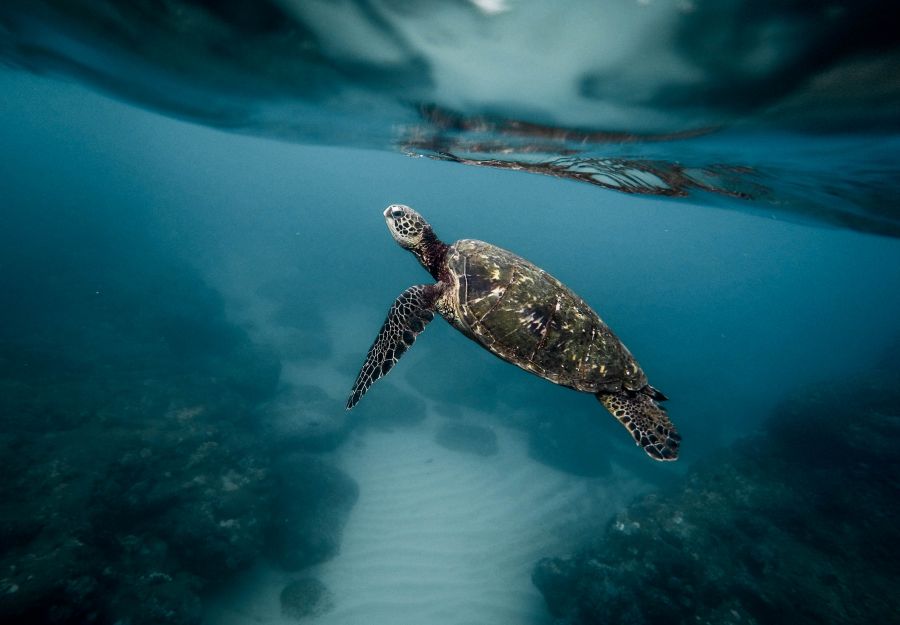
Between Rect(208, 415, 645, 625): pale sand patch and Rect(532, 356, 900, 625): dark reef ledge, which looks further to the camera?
Rect(208, 415, 645, 625): pale sand patch

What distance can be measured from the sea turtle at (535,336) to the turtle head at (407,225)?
0.87 meters

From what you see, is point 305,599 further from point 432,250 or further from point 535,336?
point 535,336

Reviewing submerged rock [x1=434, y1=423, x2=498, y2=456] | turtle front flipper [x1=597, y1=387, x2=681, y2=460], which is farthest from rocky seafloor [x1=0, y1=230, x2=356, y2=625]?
turtle front flipper [x1=597, y1=387, x2=681, y2=460]

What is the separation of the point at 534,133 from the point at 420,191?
153 metres

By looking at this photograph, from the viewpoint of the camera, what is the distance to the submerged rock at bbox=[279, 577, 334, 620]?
31.5 ft

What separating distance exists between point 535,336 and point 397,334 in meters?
1.89

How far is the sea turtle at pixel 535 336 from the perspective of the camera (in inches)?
184

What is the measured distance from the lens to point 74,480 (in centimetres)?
888

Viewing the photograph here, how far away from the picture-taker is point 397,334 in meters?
5.12

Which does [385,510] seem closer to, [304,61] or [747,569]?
[747,569]

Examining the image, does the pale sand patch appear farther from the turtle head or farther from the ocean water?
the turtle head

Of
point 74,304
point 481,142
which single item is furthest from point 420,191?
point 481,142

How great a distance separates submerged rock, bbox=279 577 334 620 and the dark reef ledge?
5.95 metres

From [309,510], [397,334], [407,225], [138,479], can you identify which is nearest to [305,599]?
[309,510]
